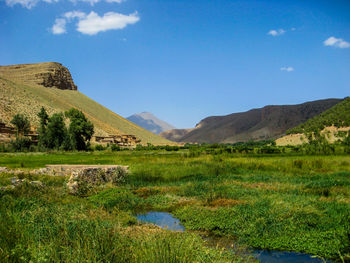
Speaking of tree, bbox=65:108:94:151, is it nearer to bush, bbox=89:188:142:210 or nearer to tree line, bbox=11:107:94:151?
tree line, bbox=11:107:94:151

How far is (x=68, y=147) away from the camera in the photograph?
5112 cm

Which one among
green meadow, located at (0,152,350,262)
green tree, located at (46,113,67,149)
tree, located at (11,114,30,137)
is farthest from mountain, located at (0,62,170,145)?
green meadow, located at (0,152,350,262)

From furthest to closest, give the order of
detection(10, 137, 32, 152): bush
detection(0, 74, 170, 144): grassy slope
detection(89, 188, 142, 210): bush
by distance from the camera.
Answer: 1. detection(0, 74, 170, 144): grassy slope
2. detection(10, 137, 32, 152): bush
3. detection(89, 188, 142, 210): bush

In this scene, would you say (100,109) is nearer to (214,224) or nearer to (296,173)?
(296,173)

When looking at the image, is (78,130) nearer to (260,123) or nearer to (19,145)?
(19,145)

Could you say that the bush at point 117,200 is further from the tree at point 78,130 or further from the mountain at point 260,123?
the mountain at point 260,123

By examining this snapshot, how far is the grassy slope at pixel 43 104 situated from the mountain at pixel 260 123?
127 feet

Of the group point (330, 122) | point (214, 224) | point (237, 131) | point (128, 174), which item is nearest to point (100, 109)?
point (237, 131)

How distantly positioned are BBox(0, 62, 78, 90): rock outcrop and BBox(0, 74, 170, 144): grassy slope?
1023 cm

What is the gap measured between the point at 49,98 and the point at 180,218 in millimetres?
97642

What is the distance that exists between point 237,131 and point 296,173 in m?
127

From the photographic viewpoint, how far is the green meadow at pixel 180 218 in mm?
4883

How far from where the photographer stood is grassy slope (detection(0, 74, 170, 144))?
71.4 metres

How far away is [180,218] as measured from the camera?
10914 mm
